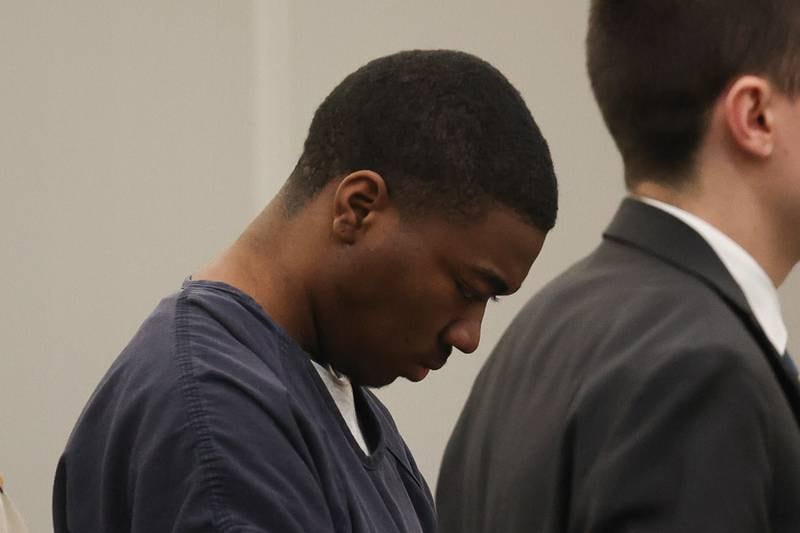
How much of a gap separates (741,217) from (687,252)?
5 centimetres

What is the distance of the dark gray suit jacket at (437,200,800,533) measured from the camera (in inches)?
28.7

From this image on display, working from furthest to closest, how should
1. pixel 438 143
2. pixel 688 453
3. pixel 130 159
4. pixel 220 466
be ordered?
pixel 130 159
pixel 438 143
pixel 220 466
pixel 688 453

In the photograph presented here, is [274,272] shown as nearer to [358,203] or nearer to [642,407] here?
[358,203]

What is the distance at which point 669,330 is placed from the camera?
762 mm

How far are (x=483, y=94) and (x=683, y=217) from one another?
0.52 metres

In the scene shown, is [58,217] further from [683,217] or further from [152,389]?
[683,217]

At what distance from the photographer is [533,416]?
0.82 m

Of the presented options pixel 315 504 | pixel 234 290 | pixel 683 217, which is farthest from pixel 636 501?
pixel 234 290

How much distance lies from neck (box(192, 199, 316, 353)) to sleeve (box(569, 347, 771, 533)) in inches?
23.9

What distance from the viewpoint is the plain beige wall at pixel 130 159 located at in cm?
266

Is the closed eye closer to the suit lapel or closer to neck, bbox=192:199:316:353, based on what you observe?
neck, bbox=192:199:316:353

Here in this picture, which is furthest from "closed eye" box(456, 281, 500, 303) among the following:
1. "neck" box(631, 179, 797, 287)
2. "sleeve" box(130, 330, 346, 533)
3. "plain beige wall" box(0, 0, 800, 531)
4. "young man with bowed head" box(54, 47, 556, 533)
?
"plain beige wall" box(0, 0, 800, 531)

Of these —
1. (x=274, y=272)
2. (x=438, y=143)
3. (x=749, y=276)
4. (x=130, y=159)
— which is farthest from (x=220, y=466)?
(x=130, y=159)

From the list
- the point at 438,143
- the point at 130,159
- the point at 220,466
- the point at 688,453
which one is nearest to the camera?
the point at 688,453
